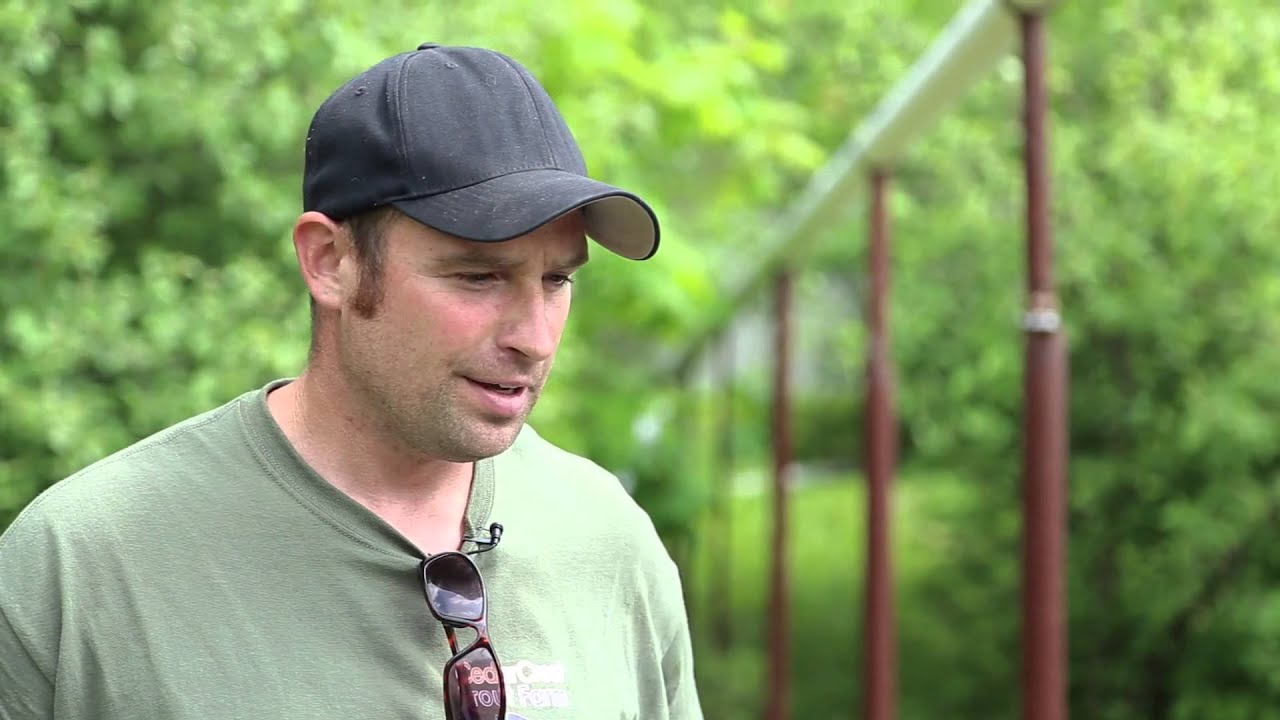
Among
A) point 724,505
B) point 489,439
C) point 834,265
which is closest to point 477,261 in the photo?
point 489,439

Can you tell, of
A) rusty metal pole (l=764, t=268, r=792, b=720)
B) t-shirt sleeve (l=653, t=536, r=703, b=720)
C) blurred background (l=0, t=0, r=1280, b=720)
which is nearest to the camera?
t-shirt sleeve (l=653, t=536, r=703, b=720)

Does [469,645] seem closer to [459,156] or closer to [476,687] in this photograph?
[476,687]

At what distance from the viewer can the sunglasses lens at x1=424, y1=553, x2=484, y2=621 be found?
1604 mm

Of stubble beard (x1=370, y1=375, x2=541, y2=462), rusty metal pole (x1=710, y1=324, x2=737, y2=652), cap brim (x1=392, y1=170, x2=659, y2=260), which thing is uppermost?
cap brim (x1=392, y1=170, x2=659, y2=260)

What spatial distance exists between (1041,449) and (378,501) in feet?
7.67

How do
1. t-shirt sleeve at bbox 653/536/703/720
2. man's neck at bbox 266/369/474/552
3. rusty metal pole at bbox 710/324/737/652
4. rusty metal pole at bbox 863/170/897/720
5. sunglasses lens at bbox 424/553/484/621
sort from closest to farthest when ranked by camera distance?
sunglasses lens at bbox 424/553/484/621 → man's neck at bbox 266/369/474/552 → t-shirt sleeve at bbox 653/536/703/720 → rusty metal pole at bbox 863/170/897/720 → rusty metal pole at bbox 710/324/737/652

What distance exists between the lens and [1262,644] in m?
7.60

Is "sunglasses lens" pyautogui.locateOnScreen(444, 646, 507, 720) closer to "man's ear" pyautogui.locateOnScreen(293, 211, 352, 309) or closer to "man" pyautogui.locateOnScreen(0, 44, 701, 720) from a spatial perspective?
"man" pyautogui.locateOnScreen(0, 44, 701, 720)

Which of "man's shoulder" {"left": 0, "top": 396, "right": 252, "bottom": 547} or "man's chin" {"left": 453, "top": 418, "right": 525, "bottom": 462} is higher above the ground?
"man's chin" {"left": 453, "top": 418, "right": 525, "bottom": 462}

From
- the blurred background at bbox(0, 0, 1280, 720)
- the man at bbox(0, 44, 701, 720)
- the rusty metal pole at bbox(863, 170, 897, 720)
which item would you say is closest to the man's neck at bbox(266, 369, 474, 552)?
the man at bbox(0, 44, 701, 720)

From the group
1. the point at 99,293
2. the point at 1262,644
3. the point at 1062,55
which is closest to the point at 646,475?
the point at 1062,55

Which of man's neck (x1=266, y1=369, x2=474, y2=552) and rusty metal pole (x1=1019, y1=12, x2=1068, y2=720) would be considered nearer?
man's neck (x1=266, y1=369, x2=474, y2=552)

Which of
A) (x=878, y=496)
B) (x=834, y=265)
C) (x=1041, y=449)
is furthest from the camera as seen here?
(x=834, y=265)

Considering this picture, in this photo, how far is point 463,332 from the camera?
5.35 feet
